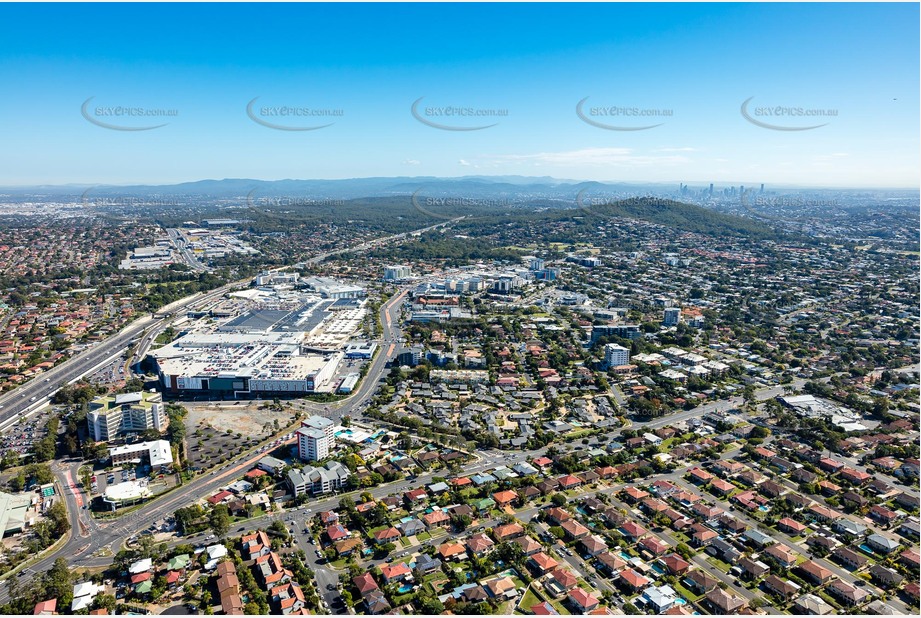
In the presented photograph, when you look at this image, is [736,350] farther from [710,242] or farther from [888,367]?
[710,242]

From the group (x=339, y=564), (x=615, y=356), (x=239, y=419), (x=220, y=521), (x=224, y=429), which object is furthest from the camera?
(x=615, y=356)

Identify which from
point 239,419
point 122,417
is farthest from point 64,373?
point 239,419

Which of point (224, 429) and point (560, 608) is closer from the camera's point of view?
point (560, 608)

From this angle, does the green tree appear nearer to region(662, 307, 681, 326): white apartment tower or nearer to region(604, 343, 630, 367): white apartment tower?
region(604, 343, 630, 367): white apartment tower

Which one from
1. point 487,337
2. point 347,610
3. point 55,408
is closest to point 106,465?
point 55,408

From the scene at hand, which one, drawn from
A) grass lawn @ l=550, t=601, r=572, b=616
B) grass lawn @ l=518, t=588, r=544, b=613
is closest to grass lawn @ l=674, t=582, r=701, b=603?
grass lawn @ l=550, t=601, r=572, b=616

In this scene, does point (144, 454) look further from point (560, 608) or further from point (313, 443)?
point (560, 608)

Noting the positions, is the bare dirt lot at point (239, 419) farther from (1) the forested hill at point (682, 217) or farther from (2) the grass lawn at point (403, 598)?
(1) the forested hill at point (682, 217)

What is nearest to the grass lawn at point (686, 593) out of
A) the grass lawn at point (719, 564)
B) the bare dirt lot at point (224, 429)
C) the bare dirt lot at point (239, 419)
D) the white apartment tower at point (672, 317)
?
the grass lawn at point (719, 564)

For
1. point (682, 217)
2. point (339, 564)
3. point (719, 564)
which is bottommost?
point (719, 564)

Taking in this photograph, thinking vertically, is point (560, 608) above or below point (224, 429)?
below

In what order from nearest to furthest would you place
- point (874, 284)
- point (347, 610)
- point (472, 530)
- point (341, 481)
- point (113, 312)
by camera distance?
point (347, 610)
point (472, 530)
point (341, 481)
point (113, 312)
point (874, 284)
